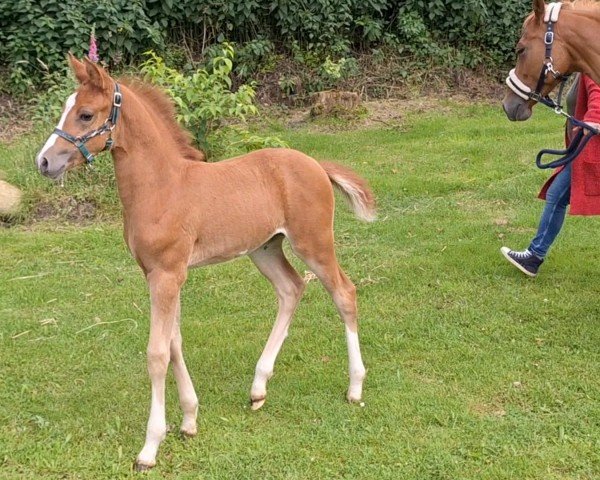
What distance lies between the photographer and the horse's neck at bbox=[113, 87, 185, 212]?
133 inches

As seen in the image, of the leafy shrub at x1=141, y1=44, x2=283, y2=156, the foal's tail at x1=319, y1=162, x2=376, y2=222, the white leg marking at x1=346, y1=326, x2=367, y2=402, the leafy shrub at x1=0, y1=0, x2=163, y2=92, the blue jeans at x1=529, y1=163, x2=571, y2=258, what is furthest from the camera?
the leafy shrub at x1=0, y1=0, x2=163, y2=92

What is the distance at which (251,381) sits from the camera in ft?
14.0

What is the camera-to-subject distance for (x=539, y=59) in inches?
166

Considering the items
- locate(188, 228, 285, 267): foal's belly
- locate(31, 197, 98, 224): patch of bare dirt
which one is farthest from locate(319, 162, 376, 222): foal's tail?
locate(31, 197, 98, 224): patch of bare dirt

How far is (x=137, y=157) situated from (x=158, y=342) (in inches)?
34.8

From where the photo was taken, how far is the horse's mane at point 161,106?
356cm

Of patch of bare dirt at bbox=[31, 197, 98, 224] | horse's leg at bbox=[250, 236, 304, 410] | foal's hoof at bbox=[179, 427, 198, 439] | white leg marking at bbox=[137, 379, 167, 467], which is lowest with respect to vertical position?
patch of bare dirt at bbox=[31, 197, 98, 224]

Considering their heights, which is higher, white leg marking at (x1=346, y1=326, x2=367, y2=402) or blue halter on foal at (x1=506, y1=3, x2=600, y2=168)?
blue halter on foal at (x1=506, y1=3, x2=600, y2=168)

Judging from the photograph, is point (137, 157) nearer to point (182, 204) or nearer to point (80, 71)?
point (182, 204)

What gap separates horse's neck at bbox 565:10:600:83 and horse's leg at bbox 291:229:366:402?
183cm

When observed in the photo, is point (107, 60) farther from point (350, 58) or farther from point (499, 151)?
point (499, 151)

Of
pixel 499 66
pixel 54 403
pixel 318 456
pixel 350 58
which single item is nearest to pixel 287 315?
pixel 318 456

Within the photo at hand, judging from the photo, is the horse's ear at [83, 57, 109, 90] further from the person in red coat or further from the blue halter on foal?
the person in red coat

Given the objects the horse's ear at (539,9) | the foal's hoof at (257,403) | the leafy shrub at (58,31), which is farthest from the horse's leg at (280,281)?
the leafy shrub at (58,31)
